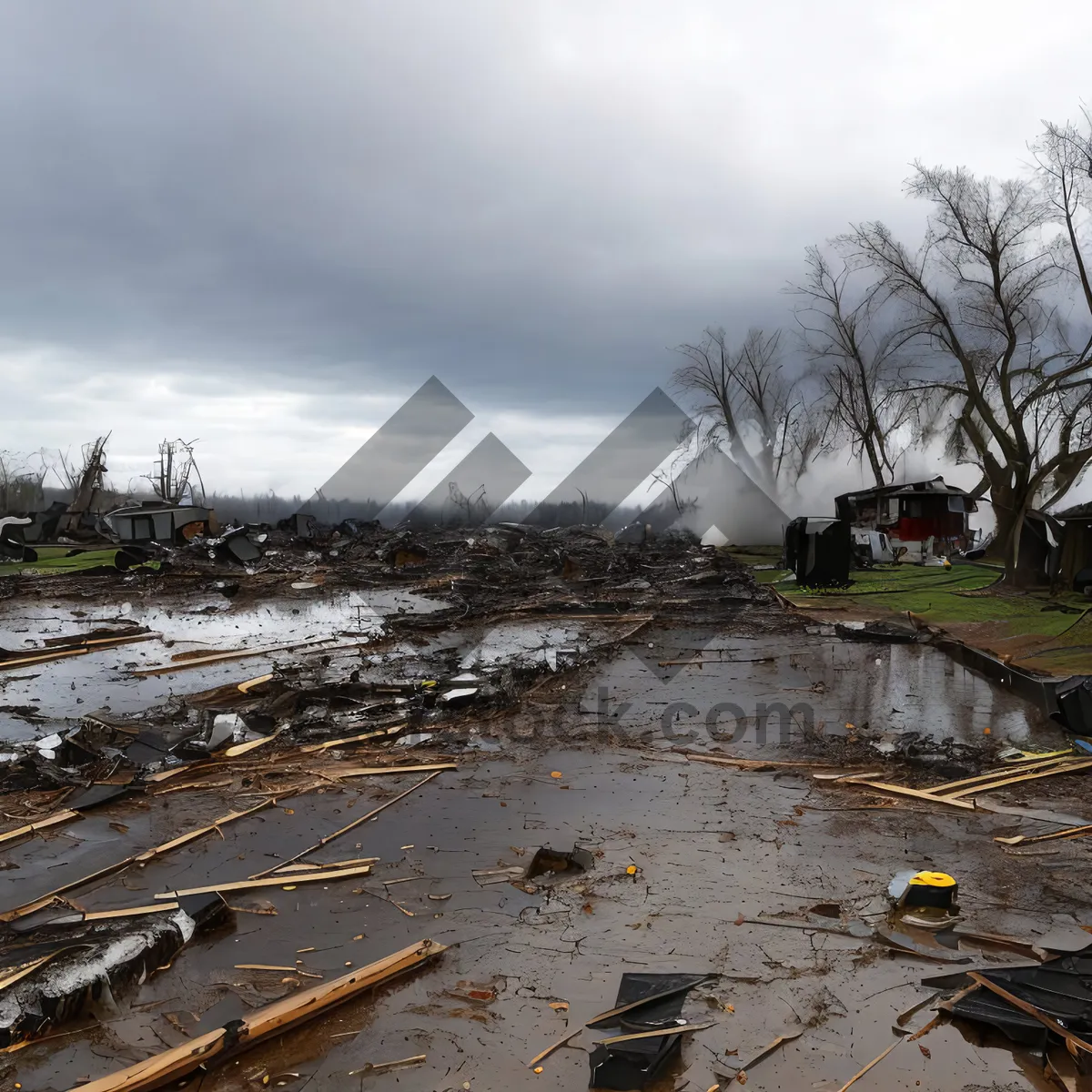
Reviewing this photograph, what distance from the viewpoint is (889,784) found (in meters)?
6.91

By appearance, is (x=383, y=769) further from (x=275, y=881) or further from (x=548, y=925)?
(x=548, y=925)

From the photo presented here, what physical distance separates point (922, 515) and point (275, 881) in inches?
1409

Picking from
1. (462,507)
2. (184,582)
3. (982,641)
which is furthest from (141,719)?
(462,507)

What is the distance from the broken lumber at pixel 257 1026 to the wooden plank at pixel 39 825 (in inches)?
131

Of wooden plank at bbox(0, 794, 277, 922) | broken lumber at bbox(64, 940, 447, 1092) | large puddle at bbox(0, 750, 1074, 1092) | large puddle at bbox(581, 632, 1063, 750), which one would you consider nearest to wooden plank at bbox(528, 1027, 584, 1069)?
large puddle at bbox(0, 750, 1074, 1092)

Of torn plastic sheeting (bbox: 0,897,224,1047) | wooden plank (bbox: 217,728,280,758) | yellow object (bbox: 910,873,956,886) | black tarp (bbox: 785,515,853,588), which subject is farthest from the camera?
black tarp (bbox: 785,515,853,588)

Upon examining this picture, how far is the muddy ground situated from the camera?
3498 millimetres

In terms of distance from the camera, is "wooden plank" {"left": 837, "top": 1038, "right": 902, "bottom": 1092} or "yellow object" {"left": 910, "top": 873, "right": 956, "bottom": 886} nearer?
"wooden plank" {"left": 837, "top": 1038, "right": 902, "bottom": 1092}

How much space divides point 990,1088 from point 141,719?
29.7 ft

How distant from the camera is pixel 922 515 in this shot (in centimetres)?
3606

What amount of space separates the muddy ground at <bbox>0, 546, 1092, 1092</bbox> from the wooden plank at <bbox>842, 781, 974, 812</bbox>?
0.15 meters

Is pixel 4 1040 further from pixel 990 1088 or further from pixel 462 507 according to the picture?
pixel 462 507

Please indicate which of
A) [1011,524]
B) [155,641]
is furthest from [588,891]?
[1011,524]

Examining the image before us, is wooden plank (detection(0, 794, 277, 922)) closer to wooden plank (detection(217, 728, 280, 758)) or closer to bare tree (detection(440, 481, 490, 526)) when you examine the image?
wooden plank (detection(217, 728, 280, 758))
